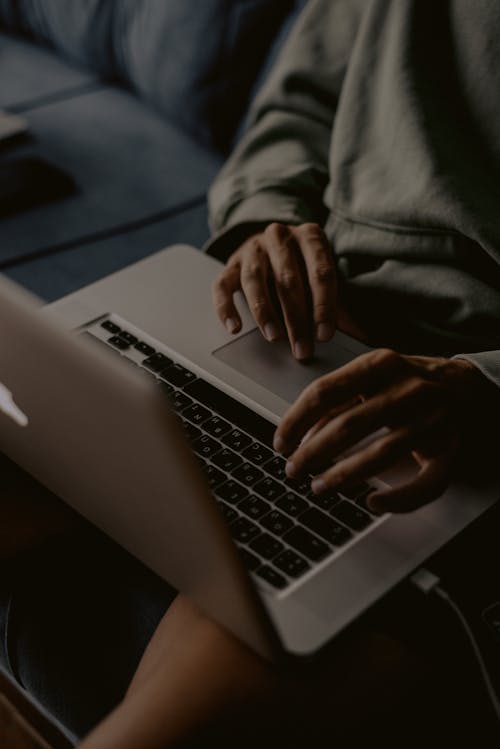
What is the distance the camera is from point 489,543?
2.65ft

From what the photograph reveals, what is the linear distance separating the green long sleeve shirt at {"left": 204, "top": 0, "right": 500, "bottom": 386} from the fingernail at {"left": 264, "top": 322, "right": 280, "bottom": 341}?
0.16m

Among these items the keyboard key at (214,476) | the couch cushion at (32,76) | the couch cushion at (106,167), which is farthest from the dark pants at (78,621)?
the couch cushion at (32,76)

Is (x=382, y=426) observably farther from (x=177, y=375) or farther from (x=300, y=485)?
(x=177, y=375)

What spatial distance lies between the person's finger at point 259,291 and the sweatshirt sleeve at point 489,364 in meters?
0.20

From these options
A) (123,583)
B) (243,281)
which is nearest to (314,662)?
(123,583)

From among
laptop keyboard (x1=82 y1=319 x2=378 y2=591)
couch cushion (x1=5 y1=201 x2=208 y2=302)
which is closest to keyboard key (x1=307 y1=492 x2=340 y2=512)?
laptop keyboard (x1=82 y1=319 x2=378 y2=591)

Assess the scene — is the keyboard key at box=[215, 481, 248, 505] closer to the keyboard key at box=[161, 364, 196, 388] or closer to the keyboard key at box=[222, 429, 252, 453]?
the keyboard key at box=[222, 429, 252, 453]

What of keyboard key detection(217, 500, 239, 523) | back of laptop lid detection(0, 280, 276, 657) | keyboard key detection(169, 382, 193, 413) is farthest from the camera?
keyboard key detection(169, 382, 193, 413)

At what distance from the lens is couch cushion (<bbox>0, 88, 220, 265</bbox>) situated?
1351 millimetres

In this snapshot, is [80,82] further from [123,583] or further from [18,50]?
[123,583]

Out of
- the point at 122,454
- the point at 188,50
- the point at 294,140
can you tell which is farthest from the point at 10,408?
the point at 188,50

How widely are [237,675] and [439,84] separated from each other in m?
0.69

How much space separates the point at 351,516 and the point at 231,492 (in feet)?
0.35

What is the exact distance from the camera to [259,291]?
0.90 m
